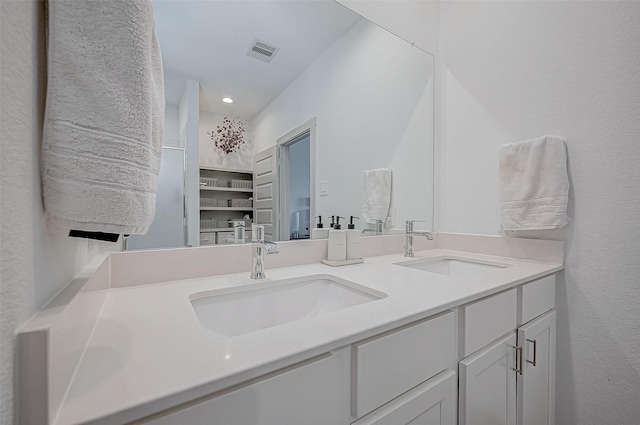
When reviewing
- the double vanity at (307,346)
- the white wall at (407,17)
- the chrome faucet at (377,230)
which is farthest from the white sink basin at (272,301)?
the white wall at (407,17)

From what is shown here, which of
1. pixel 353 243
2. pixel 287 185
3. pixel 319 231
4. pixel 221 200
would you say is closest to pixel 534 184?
pixel 353 243

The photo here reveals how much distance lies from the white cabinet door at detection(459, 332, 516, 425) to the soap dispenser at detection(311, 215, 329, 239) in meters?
0.65

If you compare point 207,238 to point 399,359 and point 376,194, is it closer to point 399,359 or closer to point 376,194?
point 399,359

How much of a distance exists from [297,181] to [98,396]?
2.97 ft

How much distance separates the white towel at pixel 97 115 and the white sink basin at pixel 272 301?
430 mm

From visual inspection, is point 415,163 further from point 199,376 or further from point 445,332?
point 199,376

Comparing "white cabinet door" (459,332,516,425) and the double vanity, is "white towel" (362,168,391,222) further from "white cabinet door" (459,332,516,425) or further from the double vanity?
"white cabinet door" (459,332,516,425)

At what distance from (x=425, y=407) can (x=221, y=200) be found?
0.83 metres

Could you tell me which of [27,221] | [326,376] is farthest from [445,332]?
[27,221]

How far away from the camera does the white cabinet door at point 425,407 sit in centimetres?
57

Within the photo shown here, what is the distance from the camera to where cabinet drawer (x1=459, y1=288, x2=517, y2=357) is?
2.44 ft

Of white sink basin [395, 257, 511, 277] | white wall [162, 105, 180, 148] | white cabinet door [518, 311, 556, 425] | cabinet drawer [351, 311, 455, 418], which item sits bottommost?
white cabinet door [518, 311, 556, 425]

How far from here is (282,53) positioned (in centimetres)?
110

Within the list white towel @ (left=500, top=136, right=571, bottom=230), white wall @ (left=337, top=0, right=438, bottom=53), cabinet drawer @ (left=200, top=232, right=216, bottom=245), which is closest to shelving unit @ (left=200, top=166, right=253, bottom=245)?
cabinet drawer @ (left=200, top=232, right=216, bottom=245)
